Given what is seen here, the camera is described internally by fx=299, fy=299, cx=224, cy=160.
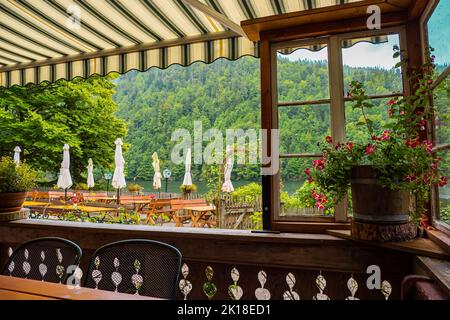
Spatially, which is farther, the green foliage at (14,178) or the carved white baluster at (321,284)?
the green foliage at (14,178)

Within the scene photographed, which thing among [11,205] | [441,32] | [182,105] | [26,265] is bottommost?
[26,265]

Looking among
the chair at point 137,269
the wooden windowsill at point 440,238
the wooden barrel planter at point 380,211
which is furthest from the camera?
the wooden barrel planter at point 380,211

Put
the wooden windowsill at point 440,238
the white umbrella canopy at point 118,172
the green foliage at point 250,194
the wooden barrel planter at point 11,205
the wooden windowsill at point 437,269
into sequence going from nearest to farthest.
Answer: the wooden windowsill at point 437,269 → the wooden windowsill at point 440,238 → the wooden barrel planter at point 11,205 → the green foliage at point 250,194 → the white umbrella canopy at point 118,172

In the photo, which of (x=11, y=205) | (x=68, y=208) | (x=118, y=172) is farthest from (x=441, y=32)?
(x=118, y=172)

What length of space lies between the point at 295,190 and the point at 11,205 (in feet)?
7.77

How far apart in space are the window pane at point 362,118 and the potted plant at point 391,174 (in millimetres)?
156

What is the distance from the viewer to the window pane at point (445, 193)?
1.43 meters

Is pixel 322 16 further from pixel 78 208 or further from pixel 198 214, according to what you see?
pixel 78 208

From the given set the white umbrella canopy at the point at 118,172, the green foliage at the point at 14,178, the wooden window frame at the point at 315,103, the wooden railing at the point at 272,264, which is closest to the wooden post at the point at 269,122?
the wooden window frame at the point at 315,103

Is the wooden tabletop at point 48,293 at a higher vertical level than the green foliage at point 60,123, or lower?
lower

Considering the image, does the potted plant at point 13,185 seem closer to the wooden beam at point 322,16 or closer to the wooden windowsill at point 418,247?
the wooden beam at point 322,16

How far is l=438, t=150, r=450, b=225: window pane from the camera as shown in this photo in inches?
56.3

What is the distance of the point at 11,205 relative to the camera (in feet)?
8.37

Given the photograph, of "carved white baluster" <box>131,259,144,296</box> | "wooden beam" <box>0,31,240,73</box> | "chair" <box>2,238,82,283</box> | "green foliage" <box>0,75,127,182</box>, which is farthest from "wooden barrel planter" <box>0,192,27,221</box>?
"green foliage" <box>0,75,127,182</box>
